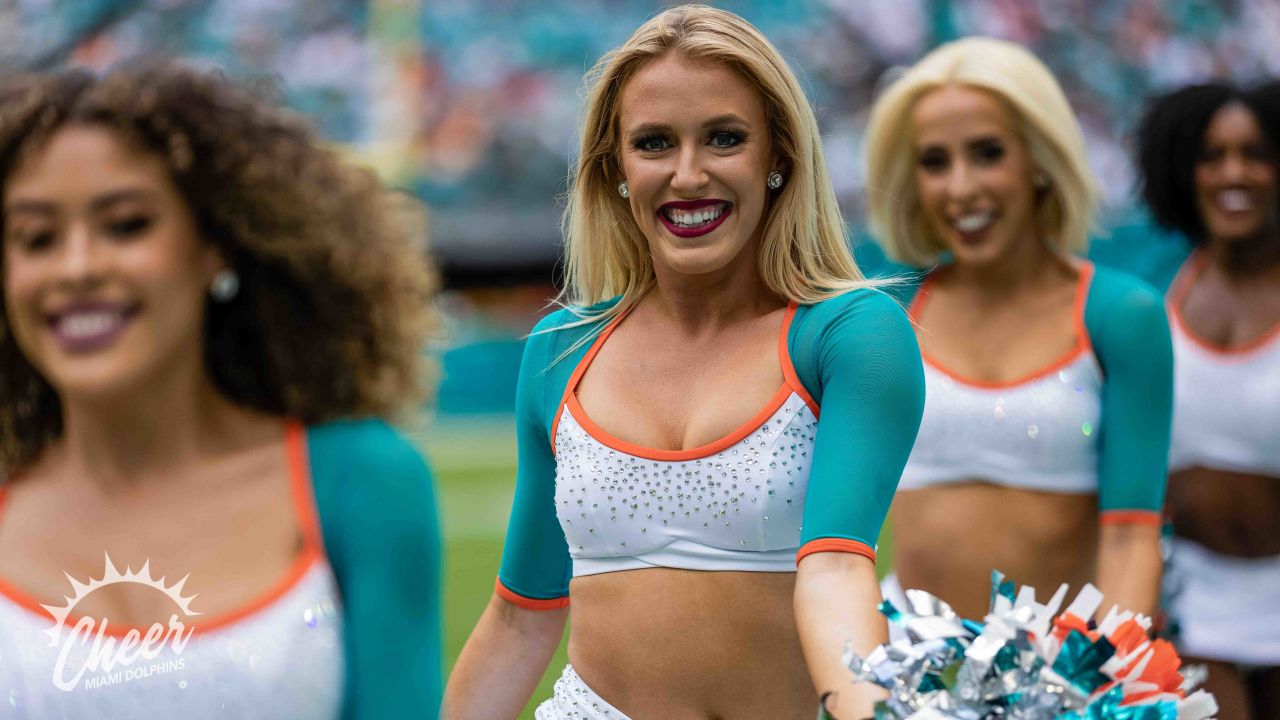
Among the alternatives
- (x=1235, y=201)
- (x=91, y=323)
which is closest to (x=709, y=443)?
(x=91, y=323)

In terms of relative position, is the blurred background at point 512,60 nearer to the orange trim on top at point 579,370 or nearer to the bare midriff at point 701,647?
the orange trim on top at point 579,370

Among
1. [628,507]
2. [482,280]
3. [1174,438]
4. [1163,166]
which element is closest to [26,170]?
[628,507]

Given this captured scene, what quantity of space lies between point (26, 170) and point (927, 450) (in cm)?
247

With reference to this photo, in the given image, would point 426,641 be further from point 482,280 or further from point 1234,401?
point 482,280

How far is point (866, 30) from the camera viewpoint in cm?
1906

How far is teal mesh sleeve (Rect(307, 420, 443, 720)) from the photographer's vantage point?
8.27 feet

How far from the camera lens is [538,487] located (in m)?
3.23

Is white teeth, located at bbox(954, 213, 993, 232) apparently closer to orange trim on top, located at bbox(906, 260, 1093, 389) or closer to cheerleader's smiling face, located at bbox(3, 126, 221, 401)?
orange trim on top, located at bbox(906, 260, 1093, 389)

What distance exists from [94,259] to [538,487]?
3.33 feet

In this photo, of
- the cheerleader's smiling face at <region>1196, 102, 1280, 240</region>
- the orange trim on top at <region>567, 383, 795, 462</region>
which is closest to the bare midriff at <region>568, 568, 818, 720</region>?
the orange trim on top at <region>567, 383, 795, 462</region>

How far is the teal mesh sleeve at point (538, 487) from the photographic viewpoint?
10.4ft

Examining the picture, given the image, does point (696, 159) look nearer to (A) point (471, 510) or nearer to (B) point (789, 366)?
(B) point (789, 366)

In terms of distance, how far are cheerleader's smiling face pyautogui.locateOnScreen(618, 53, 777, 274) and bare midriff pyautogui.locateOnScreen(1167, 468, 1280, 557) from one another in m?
2.44

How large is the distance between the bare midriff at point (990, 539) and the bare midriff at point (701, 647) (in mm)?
1525
